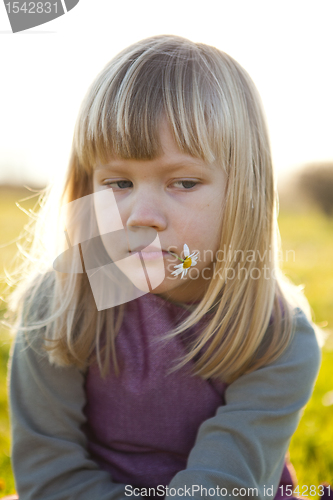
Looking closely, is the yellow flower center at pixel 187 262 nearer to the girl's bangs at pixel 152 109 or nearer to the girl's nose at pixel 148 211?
the girl's nose at pixel 148 211

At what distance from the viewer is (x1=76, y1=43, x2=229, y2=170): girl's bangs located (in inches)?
36.9

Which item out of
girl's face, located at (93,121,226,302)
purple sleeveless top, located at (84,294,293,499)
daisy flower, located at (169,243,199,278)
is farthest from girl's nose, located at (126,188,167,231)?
purple sleeveless top, located at (84,294,293,499)

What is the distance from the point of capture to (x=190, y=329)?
3.74ft

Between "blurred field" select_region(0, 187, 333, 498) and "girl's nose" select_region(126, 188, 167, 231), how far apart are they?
47cm

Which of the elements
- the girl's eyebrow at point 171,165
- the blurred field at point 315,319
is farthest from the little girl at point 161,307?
the blurred field at point 315,319

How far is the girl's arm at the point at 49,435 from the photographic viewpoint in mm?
1059

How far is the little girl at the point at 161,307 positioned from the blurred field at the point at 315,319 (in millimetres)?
266

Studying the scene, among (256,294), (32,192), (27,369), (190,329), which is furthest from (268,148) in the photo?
(27,369)

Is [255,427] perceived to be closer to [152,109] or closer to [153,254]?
[153,254]

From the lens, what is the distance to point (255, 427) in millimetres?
1038

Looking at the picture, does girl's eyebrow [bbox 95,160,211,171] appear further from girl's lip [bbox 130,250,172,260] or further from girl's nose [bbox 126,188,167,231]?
girl's lip [bbox 130,250,172,260]

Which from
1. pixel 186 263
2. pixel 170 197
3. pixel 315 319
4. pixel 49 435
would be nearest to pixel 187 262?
Answer: pixel 186 263

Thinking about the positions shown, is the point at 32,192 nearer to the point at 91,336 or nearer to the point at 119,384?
the point at 91,336

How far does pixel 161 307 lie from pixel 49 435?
42 centimetres
